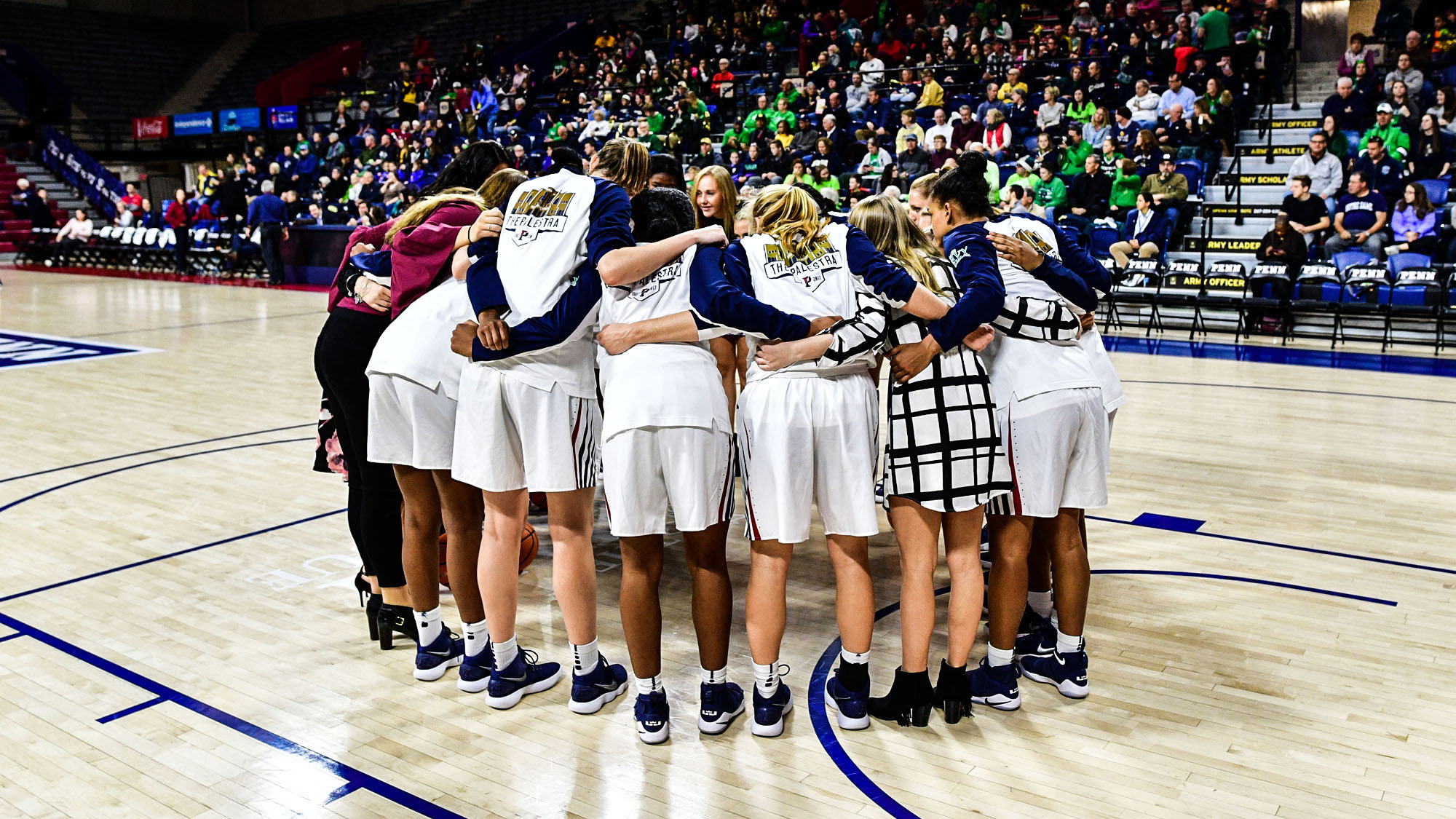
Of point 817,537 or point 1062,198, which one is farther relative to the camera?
point 1062,198

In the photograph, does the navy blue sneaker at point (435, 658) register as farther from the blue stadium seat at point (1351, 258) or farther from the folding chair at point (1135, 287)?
the blue stadium seat at point (1351, 258)

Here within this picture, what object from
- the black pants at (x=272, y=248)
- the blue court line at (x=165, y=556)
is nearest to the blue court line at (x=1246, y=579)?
the blue court line at (x=165, y=556)

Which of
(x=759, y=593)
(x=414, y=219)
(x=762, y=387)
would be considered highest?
(x=414, y=219)

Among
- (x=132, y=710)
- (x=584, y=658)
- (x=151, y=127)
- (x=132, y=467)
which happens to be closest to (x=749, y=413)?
(x=584, y=658)

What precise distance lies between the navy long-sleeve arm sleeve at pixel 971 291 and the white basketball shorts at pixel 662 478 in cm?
68

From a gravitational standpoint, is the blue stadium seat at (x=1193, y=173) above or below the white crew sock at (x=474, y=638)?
above

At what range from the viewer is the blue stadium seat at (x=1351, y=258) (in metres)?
11.3

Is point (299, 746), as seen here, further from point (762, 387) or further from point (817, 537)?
point (817, 537)

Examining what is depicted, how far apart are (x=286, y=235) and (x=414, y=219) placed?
17054mm

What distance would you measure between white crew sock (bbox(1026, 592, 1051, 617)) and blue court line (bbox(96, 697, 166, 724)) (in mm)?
2913

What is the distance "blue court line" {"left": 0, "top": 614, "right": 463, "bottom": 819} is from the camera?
3018 millimetres

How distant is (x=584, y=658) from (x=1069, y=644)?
1514mm

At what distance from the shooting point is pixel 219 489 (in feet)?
20.5

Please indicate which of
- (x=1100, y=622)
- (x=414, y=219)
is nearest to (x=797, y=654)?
(x=1100, y=622)
